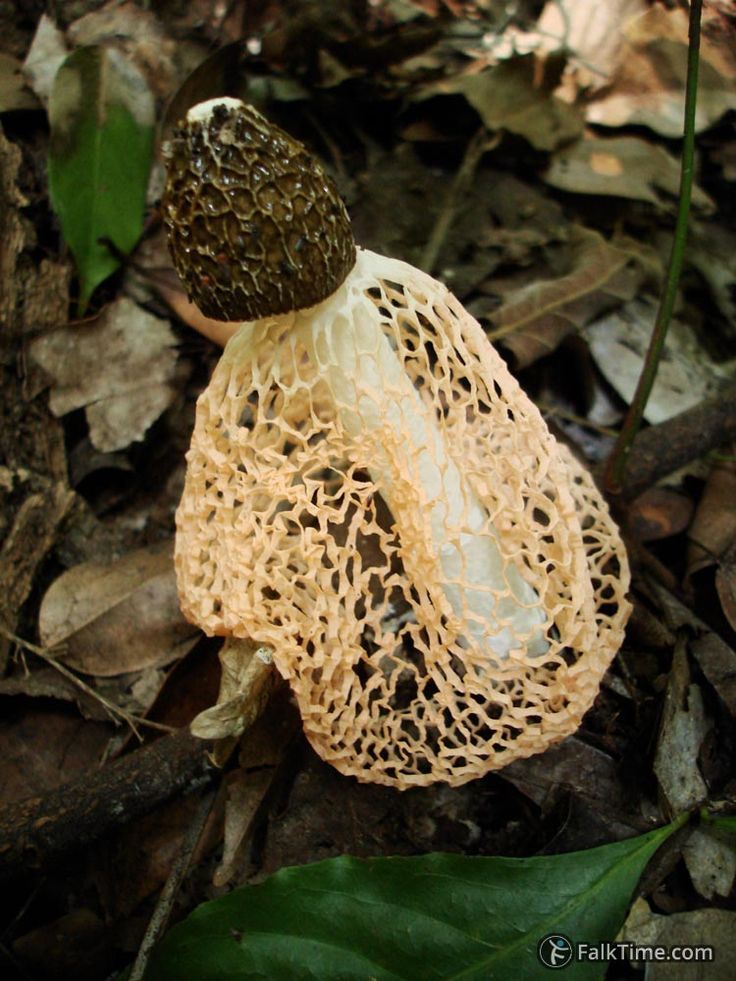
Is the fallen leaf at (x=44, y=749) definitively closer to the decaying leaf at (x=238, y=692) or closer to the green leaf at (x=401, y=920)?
the decaying leaf at (x=238, y=692)

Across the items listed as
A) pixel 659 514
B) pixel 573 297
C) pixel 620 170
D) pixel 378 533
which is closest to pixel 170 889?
pixel 378 533

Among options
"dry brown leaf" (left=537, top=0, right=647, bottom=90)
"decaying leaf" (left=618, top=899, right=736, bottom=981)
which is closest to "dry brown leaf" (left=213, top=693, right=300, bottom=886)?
"decaying leaf" (left=618, top=899, right=736, bottom=981)

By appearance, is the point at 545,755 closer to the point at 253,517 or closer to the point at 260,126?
the point at 253,517

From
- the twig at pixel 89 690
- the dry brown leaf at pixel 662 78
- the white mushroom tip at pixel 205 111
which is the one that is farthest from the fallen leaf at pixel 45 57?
the dry brown leaf at pixel 662 78

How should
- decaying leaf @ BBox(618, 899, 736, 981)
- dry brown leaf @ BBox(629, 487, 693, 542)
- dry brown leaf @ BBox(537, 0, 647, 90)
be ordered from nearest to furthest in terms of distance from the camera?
1. decaying leaf @ BBox(618, 899, 736, 981)
2. dry brown leaf @ BBox(629, 487, 693, 542)
3. dry brown leaf @ BBox(537, 0, 647, 90)

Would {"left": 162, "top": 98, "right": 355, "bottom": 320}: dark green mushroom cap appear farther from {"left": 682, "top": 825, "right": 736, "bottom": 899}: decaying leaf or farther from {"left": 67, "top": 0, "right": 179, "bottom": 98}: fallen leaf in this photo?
{"left": 67, "top": 0, "right": 179, "bottom": 98}: fallen leaf

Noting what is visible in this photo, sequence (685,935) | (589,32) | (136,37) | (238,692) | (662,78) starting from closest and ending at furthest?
1. (685,935)
2. (238,692)
3. (136,37)
4. (662,78)
5. (589,32)

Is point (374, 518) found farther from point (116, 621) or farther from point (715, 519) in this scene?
point (715, 519)

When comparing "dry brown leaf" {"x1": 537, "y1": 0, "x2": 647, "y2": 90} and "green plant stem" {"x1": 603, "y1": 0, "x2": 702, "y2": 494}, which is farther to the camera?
"dry brown leaf" {"x1": 537, "y1": 0, "x2": 647, "y2": 90}
